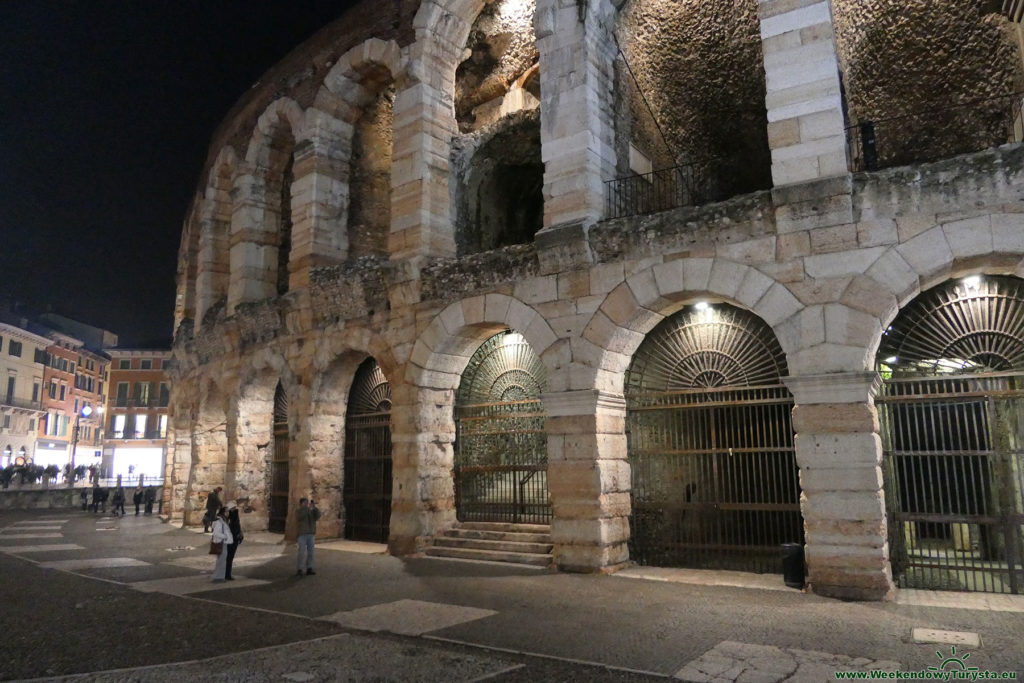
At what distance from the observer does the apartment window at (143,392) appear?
1982 inches

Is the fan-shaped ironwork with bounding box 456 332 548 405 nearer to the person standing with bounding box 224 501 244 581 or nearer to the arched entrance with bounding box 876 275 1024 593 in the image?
the person standing with bounding box 224 501 244 581

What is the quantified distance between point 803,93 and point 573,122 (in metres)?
2.87

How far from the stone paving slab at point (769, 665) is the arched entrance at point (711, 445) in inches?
140

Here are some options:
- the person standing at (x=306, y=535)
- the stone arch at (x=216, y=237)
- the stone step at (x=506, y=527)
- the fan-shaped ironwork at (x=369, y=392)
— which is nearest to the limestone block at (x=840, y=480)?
the stone step at (x=506, y=527)

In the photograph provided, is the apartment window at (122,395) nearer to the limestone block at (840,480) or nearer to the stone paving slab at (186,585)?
the stone paving slab at (186,585)

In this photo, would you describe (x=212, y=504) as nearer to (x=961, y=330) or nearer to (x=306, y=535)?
(x=306, y=535)

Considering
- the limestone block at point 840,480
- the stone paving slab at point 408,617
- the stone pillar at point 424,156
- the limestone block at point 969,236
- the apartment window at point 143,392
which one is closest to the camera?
the stone paving slab at point 408,617

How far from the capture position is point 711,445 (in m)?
8.80

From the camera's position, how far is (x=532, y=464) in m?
10.4

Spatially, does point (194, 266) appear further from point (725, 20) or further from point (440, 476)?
point (725, 20)

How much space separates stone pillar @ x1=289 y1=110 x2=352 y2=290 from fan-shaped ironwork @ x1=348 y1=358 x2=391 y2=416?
1942mm

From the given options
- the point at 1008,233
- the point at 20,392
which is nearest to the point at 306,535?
the point at 1008,233

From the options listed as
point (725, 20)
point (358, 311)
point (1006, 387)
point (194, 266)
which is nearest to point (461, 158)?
point (358, 311)

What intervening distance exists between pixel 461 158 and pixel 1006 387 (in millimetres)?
8300
